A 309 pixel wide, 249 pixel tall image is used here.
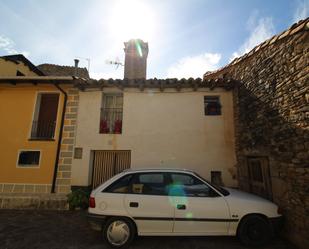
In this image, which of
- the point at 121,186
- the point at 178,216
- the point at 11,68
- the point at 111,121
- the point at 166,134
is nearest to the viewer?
the point at 178,216

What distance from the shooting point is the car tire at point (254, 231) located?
3623mm

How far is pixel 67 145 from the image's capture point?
22.1 ft

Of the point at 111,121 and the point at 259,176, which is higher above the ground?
the point at 111,121

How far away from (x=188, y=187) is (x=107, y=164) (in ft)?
12.6

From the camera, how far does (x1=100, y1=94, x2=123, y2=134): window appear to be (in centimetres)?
691

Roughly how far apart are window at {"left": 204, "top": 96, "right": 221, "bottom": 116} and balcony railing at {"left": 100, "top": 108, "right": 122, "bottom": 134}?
336 cm

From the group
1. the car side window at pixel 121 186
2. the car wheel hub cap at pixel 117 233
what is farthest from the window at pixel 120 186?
the car wheel hub cap at pixel 117 233

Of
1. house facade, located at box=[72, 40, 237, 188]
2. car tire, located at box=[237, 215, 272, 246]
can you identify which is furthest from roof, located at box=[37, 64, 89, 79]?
car tire, located at box=[237, 215, 272, 246]

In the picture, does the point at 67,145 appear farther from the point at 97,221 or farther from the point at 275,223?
the point at 275,223

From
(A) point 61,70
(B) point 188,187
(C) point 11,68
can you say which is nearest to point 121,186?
(B) point 188,187

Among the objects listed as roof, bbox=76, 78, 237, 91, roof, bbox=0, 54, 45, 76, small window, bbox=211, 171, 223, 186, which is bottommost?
small window, bbox=211, 171, 223, 186

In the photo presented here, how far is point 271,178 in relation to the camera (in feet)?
14.8

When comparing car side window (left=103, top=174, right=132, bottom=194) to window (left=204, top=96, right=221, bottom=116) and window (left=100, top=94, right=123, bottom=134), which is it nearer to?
window (left=100, top=94, right=123, bottom=134)

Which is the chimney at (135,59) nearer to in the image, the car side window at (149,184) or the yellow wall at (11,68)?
the car side window at (149,184)
